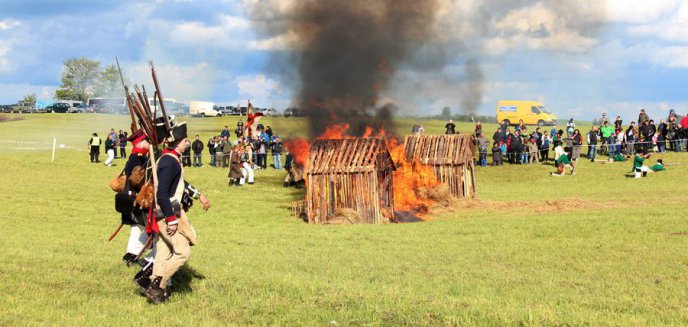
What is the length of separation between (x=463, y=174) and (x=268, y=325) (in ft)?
60.6

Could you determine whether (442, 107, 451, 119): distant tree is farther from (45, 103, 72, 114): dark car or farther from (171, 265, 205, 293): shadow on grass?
(45, 103, 72, 114): dark car

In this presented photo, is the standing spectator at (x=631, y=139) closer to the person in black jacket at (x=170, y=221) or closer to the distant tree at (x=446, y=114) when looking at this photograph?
the distant tree at (x=446, y=114)

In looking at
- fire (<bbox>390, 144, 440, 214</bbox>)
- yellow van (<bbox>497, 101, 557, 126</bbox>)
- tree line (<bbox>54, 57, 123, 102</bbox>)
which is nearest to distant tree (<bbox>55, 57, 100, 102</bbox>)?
tree line (<bbox>54, 57, 123, 102</bbox>)

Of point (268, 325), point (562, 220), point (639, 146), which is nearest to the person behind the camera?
point (268, 325)

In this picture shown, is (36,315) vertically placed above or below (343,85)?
below

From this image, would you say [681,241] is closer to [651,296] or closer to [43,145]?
[651,296]

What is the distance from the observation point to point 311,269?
37.3 feet

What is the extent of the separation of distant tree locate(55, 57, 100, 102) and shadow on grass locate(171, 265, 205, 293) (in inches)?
4108

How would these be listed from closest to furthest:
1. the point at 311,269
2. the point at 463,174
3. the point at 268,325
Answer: the point at 268,325 < the point at 311,269 < the point at 463,174

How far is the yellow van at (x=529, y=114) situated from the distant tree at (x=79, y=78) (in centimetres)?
7125

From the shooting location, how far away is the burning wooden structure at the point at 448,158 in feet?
82.8

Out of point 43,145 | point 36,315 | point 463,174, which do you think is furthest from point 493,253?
point 43,145

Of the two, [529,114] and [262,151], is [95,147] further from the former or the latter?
[529,114]

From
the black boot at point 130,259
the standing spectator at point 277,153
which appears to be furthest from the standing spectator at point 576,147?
the black boot at point 130,259
